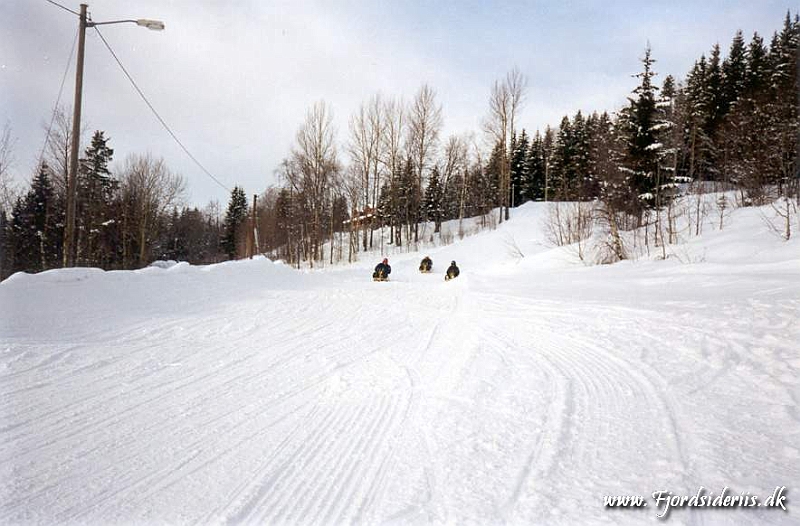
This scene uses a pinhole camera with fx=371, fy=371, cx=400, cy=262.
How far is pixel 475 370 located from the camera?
4.50 meters

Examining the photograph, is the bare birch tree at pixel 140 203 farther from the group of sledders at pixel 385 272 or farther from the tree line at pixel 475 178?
the group of sledders at pixel 385 272

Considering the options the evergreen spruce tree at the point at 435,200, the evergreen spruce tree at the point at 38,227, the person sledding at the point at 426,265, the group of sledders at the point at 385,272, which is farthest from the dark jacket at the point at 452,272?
the evergreen spruce tree at the point at 435,200

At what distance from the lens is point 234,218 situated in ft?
219

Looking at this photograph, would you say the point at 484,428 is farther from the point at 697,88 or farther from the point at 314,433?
the point at 697,88

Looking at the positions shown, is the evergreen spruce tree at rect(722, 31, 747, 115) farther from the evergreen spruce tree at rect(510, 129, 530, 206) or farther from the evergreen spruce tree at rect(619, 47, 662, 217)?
the evergreen spruce tree at rect(619, 47, 662, 217)

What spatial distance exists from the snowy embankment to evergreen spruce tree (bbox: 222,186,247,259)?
203 ft

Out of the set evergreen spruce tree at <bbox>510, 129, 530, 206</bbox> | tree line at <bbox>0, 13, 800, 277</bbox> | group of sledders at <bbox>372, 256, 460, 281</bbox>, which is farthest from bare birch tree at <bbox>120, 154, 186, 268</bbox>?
evergreen spruce tree at <bbox>510, 129, 530, 206</bbox>

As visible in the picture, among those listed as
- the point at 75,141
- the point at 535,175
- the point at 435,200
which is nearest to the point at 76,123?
the point at 75,141

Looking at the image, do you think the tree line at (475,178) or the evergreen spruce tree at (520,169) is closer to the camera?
the tree line at (475,178)

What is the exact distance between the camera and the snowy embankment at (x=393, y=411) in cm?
215

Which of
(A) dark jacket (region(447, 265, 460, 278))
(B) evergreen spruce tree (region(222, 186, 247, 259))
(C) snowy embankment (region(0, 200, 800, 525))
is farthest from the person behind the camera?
(B) evergreen spruce tree (region(222, 186, 247, 259))

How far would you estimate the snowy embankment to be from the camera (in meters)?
2.15

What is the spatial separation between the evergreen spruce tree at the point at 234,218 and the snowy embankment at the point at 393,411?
61.9 meters

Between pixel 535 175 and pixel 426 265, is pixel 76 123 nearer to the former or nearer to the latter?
pixel 426 265
